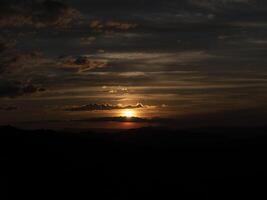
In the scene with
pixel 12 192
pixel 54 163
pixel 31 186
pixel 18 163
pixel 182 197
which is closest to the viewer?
pixel 12 192

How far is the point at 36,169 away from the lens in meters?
179

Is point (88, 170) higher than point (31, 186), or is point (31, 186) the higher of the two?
point (88, 170)

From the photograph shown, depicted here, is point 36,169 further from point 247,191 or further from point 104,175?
point 247,191

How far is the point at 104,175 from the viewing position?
18825 centimetres

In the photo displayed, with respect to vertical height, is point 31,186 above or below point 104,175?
below

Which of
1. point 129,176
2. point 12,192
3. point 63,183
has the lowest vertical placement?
point 12,192

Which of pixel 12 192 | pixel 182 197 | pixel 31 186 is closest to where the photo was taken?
Answer: pixel 12 192

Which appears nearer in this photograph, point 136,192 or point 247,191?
point 136,192

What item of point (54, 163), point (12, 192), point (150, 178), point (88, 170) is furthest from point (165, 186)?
point (12, 192)

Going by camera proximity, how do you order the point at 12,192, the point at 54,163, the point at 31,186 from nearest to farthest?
the point at 12,192, the point at 31,186, the point at 54,163

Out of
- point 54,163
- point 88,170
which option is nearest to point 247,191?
point 88,170

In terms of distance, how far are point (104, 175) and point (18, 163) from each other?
1248 inches

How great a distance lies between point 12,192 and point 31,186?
12638 millimetres

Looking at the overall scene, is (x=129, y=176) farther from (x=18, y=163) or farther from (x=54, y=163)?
(x=18, y=163)
